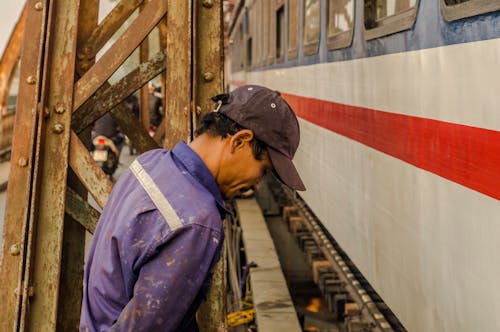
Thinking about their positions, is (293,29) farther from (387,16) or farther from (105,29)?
(105,29)

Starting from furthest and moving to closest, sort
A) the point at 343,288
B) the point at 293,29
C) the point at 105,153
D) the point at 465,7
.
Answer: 1. the point at 105,153
2. the point at 293,29
3. the point at 343,288
4. the point at 465,7

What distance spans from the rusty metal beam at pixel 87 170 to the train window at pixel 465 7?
4.90 ft

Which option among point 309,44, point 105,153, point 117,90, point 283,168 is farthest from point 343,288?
point 105,153

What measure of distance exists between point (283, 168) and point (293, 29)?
527 cm

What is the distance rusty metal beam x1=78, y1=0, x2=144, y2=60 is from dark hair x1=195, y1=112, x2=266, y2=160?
1507 mm

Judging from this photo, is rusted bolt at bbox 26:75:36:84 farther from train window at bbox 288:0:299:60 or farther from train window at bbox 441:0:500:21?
train window at bbox 288:0:299:60

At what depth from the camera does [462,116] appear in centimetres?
266

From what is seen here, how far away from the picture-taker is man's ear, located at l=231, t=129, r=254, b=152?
6.84 ft

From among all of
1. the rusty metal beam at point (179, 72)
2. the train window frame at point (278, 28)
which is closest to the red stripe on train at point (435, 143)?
the rusty metal beam at point (179, 72)

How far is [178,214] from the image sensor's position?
74.7 inches

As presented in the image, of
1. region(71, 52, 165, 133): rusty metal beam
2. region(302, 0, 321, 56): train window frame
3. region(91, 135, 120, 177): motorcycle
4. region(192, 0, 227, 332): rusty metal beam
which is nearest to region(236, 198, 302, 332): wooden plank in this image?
region(302, 0, 321, 56): train window frame

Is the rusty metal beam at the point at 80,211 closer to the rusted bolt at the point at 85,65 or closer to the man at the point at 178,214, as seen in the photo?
the rusted bolt at the point at 85,65

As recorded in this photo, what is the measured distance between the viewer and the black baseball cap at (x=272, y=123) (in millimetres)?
2107

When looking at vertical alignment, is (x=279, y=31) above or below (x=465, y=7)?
above
